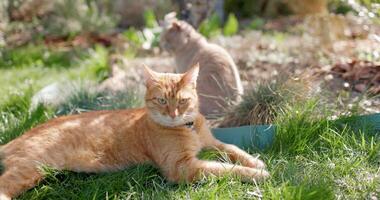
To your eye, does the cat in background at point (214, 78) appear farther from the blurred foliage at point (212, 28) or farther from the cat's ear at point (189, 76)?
the blurred foliage at point (212, 28)

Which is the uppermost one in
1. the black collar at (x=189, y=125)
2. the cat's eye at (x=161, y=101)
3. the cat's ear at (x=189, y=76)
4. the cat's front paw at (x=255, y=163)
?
the cat's ear at (x=189, y=76)

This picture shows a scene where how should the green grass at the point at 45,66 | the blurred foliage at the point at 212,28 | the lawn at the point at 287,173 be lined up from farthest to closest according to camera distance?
the blurred foliage at the point at 212,28, the green grass at the point at 45,66, the lawn at the point at 287,173

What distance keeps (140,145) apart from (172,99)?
0.45 meters

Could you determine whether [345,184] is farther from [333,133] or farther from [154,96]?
[154,96]

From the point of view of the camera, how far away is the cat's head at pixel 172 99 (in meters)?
3.62

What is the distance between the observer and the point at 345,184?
3.34m

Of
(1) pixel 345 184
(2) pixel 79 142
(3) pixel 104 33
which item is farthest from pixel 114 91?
(3) pixel 104 33

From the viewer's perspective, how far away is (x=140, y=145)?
3.81 metres

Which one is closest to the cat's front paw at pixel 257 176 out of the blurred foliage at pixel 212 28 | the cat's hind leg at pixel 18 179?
the cat's hind leg at pixel 18 179

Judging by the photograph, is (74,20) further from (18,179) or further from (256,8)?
(18,179)

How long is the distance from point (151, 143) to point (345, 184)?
1.32 m

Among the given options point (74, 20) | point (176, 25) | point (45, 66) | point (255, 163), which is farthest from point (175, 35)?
point (74, 20)

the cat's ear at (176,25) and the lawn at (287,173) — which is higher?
the cat's ear at (176,25)

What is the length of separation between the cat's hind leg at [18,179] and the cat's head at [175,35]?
114 inches
